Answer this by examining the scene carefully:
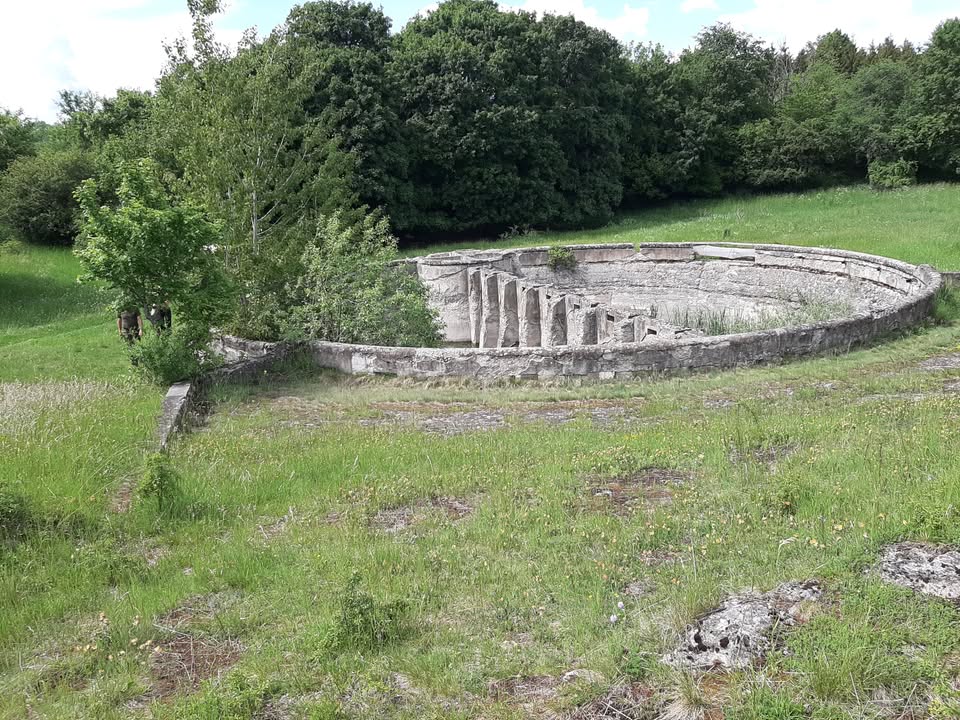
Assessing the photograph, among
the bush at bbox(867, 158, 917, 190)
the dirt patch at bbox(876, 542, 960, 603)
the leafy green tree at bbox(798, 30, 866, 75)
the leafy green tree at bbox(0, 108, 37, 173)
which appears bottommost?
A: the dirt patch at bbox(876, 542, 960, 603)

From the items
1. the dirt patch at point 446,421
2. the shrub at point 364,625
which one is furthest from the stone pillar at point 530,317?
the shrub at point 364,625

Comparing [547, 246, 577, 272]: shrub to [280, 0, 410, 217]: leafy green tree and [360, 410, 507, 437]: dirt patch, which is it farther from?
[360, 410, 507, 437]: dirt patch

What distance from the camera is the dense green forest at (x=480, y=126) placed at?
15.2 metres

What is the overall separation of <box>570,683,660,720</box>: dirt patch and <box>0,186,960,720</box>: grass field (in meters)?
0.01

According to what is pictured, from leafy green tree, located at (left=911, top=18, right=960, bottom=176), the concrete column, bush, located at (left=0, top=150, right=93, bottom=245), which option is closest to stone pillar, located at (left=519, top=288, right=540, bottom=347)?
the concrete column

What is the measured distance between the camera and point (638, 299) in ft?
68.8

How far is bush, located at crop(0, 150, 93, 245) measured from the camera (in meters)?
28.0

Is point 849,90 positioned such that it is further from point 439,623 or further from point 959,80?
point 439,623

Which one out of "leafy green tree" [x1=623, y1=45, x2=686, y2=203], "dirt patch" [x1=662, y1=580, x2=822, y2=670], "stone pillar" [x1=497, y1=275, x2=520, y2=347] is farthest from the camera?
"leafy green tree" [x1=623, y1=45, x2=686, y2=203]

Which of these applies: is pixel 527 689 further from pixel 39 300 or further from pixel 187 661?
pixel 39 300

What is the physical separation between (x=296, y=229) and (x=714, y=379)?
8.58m

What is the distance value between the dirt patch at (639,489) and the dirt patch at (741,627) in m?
1.78

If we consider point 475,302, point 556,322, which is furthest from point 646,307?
point 556,322

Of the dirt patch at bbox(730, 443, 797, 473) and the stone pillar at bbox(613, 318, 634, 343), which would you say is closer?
the dirt patch at bbox(730, 443, 797, 473)
